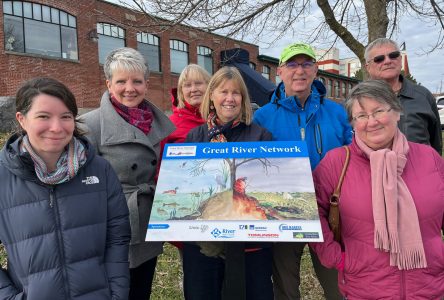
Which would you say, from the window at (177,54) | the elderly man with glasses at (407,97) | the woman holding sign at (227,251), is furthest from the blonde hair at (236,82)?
the window at (177,54)

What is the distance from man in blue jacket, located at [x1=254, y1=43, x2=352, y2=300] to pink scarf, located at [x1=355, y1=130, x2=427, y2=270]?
2.43 feet

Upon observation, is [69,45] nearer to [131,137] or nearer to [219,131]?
[131,137]

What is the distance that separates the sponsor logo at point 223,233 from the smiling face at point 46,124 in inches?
37.1

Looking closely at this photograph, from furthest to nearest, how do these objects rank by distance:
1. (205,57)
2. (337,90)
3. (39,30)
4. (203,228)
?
(337,90) < (205,57) < (39,30) < (203,228)

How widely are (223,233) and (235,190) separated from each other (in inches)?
11.3

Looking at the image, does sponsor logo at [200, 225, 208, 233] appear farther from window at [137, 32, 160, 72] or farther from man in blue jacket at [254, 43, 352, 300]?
window at [137, 32, 160, 72]

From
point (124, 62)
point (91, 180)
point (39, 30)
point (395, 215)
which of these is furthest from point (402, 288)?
point (39, 30)

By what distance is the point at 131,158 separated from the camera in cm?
256

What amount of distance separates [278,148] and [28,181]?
1431 mm

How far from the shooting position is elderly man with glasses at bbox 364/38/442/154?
3.16 metres

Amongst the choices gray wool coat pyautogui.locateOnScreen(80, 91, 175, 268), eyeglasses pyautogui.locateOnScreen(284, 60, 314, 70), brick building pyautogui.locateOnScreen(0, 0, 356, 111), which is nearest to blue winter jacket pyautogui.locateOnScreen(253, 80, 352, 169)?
eyeglasses pyautogui.locateOnScreen(284, 60, 314, 70)

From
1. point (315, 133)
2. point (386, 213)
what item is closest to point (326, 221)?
point (386, 213)

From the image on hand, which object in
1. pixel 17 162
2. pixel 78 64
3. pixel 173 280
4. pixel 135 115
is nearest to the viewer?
pixel 17 162

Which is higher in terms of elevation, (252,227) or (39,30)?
(39,30)
